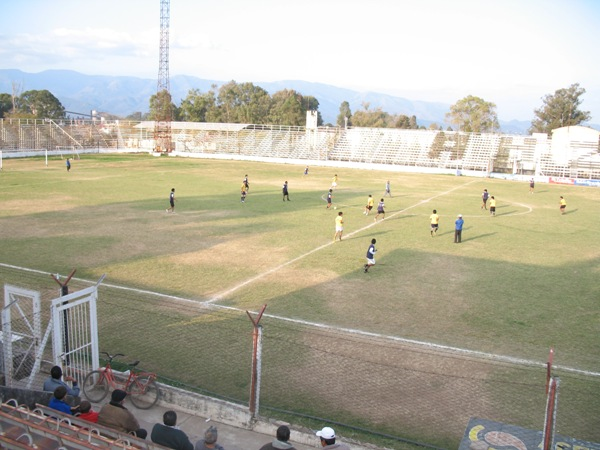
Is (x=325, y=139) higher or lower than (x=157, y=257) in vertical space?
higher

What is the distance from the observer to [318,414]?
31.0 feet

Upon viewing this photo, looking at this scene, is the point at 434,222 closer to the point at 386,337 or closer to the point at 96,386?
the point at 386,337

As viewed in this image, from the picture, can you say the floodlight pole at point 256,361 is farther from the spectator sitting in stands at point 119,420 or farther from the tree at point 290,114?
the tree at point 290,114

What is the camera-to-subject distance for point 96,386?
935cm

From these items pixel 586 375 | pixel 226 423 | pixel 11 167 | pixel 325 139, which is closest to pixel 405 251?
pixel 586 375

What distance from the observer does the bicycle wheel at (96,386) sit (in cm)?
934

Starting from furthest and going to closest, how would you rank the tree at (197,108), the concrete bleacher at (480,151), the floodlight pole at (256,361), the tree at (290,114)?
1. the tree at (197,108)
2. the tree at (290,114)
3. the concrete bleacher at (480,151)
4. the floodlight pole at (256,361)

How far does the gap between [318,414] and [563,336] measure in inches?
298

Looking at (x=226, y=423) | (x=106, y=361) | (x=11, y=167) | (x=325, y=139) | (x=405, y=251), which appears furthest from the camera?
(x=325, y=139)

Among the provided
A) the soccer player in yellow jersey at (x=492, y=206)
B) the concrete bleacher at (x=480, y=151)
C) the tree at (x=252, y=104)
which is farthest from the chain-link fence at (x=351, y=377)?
the tree at (x=252, y=104)

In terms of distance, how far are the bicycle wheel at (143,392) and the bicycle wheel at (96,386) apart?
0.51 metres

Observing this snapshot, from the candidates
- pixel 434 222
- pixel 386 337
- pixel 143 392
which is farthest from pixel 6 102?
pixel 143 392

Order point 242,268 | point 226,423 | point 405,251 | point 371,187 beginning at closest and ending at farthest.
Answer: point 226,423
point 242,268
point 405,251
point 371,187

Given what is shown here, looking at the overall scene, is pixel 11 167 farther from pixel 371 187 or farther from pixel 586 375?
pixel 586 375
